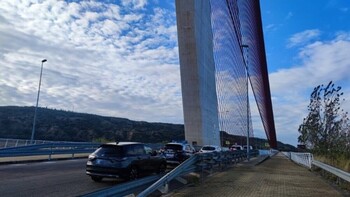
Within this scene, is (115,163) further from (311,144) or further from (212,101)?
(212,101)

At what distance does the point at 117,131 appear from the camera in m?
89.3

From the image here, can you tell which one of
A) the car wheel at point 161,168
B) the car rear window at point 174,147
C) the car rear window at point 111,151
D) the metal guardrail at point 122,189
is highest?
the car rear window at point 174,147

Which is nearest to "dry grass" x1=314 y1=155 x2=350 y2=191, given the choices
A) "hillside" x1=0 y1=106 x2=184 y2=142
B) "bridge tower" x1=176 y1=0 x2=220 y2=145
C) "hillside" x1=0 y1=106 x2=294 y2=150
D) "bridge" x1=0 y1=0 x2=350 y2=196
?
"bridge" x1=0 y1=0 x2=350 y2=196

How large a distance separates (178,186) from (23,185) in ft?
15.8

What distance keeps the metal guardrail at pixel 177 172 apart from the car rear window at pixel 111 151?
209 centimetres

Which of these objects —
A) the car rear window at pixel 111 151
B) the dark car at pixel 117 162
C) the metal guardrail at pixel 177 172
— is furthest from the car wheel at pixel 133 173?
the metal guardrail at pixel 177 172

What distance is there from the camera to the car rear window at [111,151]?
13508mm

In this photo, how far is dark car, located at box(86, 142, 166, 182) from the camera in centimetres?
1322

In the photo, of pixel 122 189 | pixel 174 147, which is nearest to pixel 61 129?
pixel 174 147

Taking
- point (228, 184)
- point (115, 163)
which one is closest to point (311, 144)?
point (228, 184)

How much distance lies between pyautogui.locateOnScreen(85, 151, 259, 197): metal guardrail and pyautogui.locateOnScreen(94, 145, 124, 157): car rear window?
2.09 metres

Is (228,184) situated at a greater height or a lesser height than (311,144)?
lesser

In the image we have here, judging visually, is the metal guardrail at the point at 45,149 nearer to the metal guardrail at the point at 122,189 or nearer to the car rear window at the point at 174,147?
the car rear window at the point at 174,147

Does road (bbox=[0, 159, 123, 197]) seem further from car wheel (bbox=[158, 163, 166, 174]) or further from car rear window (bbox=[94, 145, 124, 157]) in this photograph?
car wheel (bbox=[158, 163, 166, 174])
